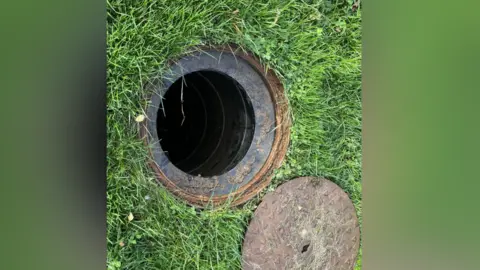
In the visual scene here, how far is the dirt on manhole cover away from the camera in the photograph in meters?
1.97

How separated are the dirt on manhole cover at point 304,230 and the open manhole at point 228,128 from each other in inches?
4.8

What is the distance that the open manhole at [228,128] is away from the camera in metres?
1.84

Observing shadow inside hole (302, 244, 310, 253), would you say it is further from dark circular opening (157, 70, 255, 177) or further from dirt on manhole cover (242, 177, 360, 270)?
dark circular opening (157, 70, 255, 177)

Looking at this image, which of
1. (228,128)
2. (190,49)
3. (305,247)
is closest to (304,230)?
(305,247)

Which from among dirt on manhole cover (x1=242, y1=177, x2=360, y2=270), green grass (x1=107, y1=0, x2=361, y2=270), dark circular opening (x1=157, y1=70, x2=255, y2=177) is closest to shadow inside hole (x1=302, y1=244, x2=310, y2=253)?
dirt on manhole cover (x1=242, y1=177, x2=360, y2=270)

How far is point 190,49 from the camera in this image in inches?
72.6

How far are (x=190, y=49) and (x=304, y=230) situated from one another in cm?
93
